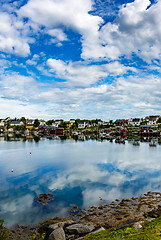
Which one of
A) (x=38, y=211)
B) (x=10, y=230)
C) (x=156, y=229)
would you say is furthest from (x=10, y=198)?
(x=156, y=229)

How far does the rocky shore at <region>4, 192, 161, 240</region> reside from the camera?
1461 centimetres

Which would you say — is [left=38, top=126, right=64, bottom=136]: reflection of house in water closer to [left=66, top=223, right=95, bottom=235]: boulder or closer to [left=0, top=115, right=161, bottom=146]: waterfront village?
[left=0, top=115, right=161, bottom=146]: waterfront village

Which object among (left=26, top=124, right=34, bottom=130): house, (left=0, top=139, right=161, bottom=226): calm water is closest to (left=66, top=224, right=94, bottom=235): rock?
(left=0, top=139, right=161, bottom=226): calm water

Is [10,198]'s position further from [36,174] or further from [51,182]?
[36,174]

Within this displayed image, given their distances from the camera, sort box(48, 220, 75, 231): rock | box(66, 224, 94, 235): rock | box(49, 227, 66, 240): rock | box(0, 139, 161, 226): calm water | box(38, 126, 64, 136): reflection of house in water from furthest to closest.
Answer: box(38, 126, 64, 136): reflection of house in water
box(0, 139, 161, 226): calm water
box(48, 220, 75, 231): rock
box(66, 224, 94, 235): rock
box(49, 227, 66, 240): rock

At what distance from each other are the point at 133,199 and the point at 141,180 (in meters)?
8.31

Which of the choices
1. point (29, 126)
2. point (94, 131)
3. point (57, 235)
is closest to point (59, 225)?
point (57, 235)

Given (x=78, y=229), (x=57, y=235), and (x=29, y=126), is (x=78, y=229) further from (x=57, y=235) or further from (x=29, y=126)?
(x=29, y=126)

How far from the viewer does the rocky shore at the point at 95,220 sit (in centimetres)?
1461

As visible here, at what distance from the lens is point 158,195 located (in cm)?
2330

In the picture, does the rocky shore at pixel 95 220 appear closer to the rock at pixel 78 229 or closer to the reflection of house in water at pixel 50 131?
the rock at pixel 78 229

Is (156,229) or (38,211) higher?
(156,229)

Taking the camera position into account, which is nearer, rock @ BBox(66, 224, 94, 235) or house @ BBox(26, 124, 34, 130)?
rock @ BBox(66, 224, 94, 235)

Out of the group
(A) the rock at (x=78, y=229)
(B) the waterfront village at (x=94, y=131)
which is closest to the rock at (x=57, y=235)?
(A) the rock at (x=78, y=229)
